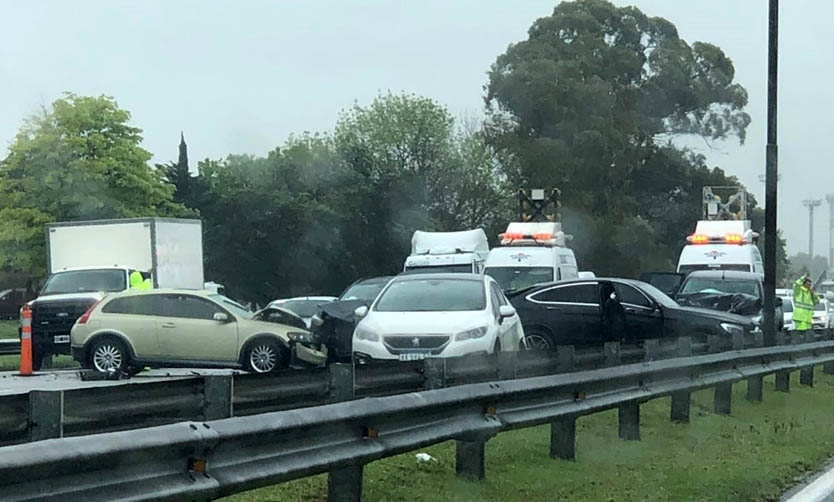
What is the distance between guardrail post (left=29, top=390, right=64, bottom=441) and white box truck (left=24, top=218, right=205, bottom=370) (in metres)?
19.4

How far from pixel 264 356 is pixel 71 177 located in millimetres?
37289

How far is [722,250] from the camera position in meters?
32.1

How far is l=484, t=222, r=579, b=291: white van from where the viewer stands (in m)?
28.9

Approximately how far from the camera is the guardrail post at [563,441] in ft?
34.3

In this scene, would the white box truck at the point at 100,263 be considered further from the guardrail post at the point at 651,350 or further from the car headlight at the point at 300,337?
the guardrail post at the point at 651,350

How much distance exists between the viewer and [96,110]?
194 ft

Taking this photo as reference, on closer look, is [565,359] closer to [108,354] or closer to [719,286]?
[108,354]

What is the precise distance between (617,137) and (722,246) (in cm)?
2904

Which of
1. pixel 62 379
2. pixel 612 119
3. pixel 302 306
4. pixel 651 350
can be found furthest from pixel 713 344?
pixel 612 119

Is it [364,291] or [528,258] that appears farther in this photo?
[528,258]

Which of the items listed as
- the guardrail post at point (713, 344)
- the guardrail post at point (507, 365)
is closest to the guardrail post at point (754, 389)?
the guardrail post at point (713, 344)

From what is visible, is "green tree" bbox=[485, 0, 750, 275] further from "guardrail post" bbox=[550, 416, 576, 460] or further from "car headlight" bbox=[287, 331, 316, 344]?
"guardrail post" bbox=[550, 416, 576, 460]

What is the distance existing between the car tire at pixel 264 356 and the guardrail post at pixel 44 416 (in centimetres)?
1486

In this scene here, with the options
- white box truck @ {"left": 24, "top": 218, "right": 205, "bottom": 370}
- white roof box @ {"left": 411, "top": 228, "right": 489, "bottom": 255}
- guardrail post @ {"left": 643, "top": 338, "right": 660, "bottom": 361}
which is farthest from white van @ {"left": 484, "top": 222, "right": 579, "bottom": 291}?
guardrail post @ {"left": 643, "top": 338, "right": 660, "bottom": 361}
